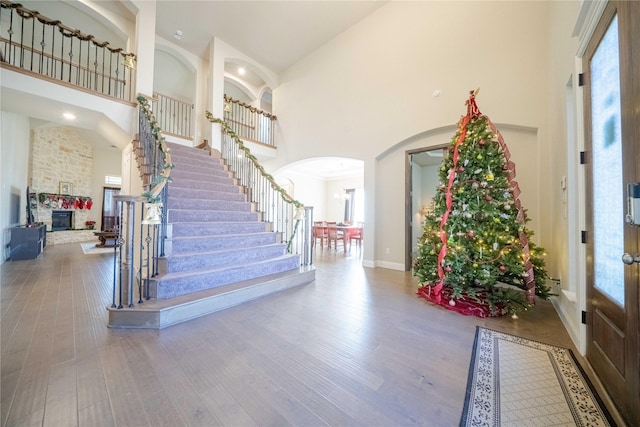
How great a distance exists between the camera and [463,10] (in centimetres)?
393

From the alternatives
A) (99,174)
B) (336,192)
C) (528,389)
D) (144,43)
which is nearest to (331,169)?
(336,192)

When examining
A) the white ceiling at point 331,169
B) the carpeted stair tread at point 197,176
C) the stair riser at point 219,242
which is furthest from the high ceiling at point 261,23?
the stair riser at point 219,242

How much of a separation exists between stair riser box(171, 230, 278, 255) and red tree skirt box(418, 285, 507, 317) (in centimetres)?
257

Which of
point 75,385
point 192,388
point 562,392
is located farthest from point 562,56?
point 75,385

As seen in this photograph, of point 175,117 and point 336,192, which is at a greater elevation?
point 175,117

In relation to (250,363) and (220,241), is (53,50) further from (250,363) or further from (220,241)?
(250,363)

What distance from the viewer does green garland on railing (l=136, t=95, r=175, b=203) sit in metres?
2.42

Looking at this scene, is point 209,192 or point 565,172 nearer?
point 565,172

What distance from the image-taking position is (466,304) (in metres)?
2.71

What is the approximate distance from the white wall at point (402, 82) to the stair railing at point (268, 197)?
158cm

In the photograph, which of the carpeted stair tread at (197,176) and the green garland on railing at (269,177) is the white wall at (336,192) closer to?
the green garland on railing at (269,177)

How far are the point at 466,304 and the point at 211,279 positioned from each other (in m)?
3.02

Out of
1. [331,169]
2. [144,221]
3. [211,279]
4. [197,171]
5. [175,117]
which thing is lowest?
[211,279]

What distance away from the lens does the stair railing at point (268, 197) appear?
13.7 ft
